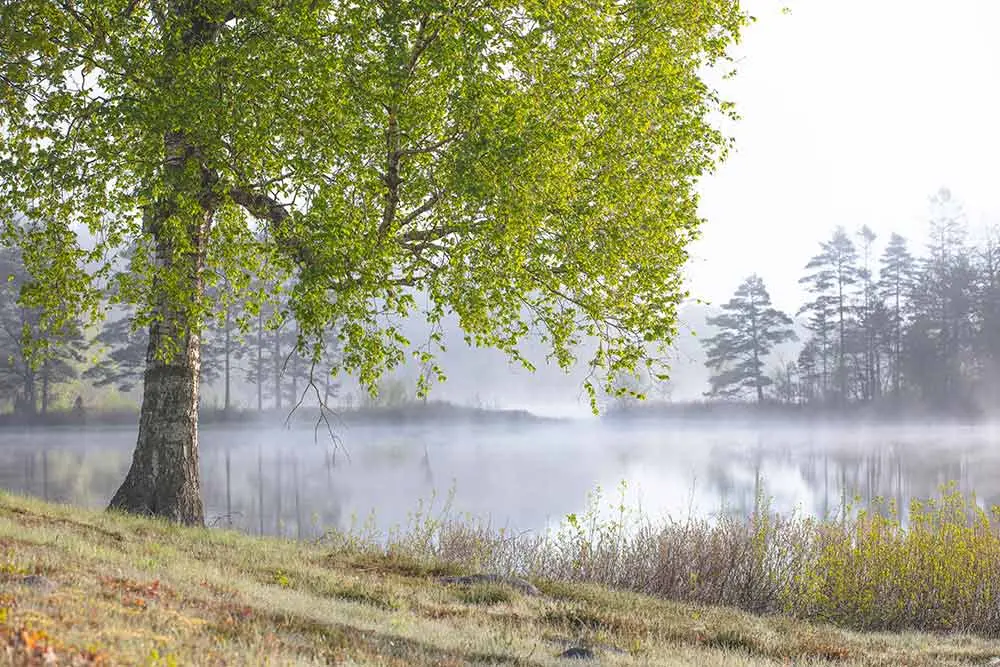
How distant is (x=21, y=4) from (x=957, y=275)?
70.0m

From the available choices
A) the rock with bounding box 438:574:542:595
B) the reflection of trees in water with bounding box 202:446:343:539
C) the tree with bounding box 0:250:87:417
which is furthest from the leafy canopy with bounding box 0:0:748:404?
the tree with bounding box 0:250:87:417

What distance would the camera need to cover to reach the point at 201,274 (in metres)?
14.0

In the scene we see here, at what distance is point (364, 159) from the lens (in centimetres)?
1372

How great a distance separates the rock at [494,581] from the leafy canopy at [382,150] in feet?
10.1

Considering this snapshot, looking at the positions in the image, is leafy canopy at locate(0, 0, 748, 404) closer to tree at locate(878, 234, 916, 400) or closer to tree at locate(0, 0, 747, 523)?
tree at locate(0, 0, 747, 523)

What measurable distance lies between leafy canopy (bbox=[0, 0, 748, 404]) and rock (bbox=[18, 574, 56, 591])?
484cm

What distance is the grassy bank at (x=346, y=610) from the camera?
22.1 ft

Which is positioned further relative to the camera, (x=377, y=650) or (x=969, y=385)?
(x=969, y=385)

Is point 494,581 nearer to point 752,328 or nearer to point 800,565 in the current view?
point 800,565

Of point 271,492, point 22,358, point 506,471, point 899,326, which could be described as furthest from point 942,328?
point 22,358

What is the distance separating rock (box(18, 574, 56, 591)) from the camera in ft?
25.6

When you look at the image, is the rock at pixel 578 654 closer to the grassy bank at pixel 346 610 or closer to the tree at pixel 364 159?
the grassy bank at pixel 346 610

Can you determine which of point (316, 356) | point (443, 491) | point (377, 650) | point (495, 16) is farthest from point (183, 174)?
point (443, 491)

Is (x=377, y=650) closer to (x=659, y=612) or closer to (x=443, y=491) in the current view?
(x=659, y=612)
